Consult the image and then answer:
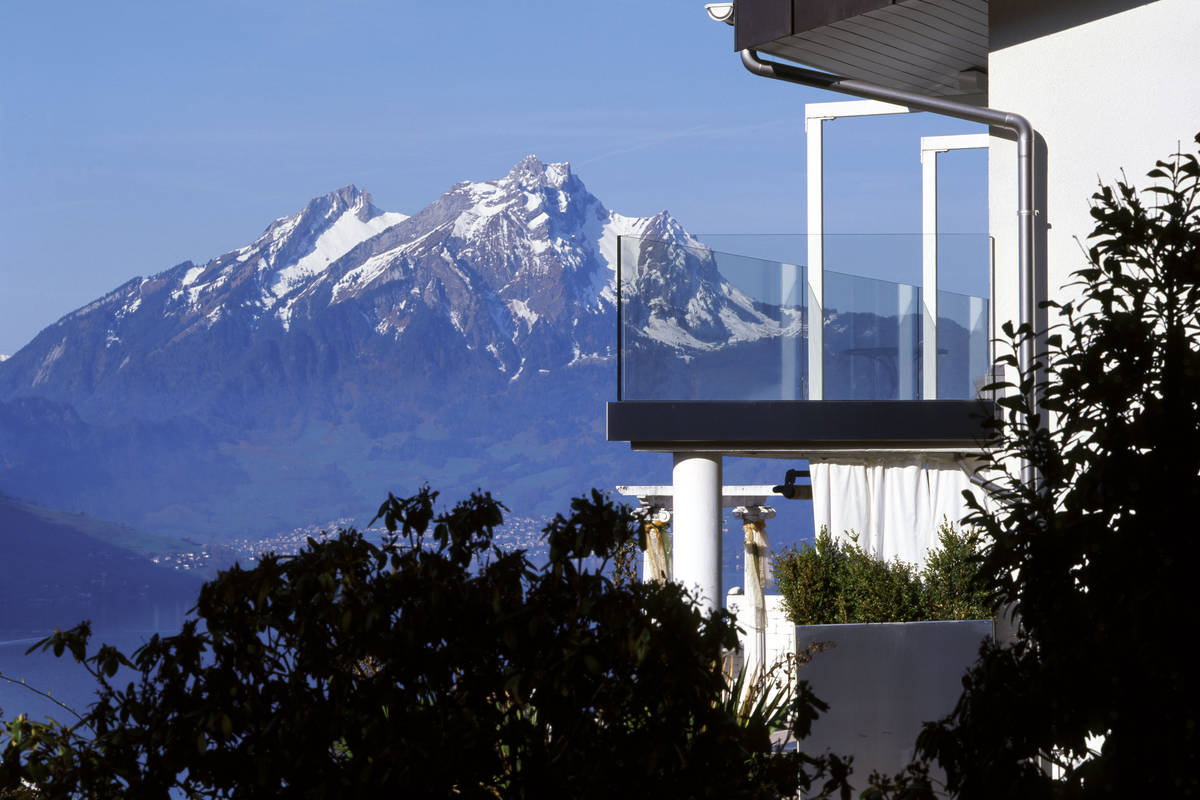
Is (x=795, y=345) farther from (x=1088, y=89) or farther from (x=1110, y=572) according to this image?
(x=1110, y=572)

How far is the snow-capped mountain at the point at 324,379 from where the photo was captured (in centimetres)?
10438

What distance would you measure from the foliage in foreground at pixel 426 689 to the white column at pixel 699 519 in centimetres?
666

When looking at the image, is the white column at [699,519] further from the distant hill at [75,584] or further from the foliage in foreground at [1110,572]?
the distant hill at [75,584]

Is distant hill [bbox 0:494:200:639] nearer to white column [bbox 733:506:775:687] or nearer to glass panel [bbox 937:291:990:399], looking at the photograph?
white column [bbox 733:506:775:687]

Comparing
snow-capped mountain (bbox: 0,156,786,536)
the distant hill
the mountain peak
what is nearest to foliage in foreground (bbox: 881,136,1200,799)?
the distant hill

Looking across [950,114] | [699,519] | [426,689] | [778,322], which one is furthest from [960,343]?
[426,689]

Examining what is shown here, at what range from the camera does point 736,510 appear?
20.7 metres

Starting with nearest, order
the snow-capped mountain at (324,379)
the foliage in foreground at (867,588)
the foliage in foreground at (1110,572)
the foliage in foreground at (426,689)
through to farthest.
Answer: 1. the foliage in foreground at (1110,572)
2. the foliage in foreground at (426,689)
3. the foliage in foreground at (867,588)
4. the snow-capped mountain at (324,379)

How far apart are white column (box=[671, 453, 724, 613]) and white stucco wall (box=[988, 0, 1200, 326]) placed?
300 centimetres

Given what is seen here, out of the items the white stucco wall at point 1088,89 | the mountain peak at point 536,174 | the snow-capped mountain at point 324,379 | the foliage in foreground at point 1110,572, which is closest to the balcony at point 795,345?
the white stucco wall at point 1088,89

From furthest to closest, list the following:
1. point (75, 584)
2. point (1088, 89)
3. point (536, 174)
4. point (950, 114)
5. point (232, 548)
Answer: point (536, 174) → point (232, 548) → point (75, 584) → point (950, 114) → point (1088, 89)

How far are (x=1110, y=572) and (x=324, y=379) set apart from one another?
112m

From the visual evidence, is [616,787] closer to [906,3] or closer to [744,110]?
[906,3]

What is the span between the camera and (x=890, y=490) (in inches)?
432
